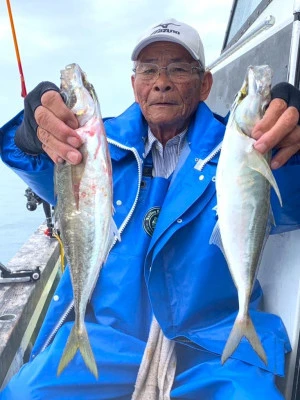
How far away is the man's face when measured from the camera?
246cm

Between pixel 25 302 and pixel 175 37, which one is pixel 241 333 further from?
pixel 25 302

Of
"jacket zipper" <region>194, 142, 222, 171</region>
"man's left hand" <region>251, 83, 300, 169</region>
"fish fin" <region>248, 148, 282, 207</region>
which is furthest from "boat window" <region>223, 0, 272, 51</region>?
"fish fin" <region>248, 148, 282, 207</region>

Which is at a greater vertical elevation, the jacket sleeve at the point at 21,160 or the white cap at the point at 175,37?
the white cap at the point at 175,37

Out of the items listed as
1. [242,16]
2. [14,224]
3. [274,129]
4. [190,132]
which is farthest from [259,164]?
[14,224]

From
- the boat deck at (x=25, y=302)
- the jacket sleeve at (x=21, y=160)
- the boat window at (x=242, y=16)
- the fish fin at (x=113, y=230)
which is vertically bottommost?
the boat deck at (x=25, y=302)

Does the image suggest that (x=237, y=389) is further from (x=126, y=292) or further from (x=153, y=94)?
(x=153, y=94)

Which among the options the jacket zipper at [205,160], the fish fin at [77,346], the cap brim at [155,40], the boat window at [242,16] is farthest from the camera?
the boat window at [242,16]

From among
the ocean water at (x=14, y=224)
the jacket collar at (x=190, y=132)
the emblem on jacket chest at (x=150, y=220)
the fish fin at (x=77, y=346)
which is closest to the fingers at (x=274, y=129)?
the jacket collar at (x=190, y=132)

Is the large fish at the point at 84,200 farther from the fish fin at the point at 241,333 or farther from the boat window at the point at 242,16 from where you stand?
the boat window at the point at 242,16

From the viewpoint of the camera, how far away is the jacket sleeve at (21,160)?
2.14m

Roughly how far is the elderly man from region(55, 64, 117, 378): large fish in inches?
11.4

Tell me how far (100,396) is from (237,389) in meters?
0.69

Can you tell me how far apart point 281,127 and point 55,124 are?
85 cm

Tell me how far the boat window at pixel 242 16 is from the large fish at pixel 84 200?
2.28 metres
